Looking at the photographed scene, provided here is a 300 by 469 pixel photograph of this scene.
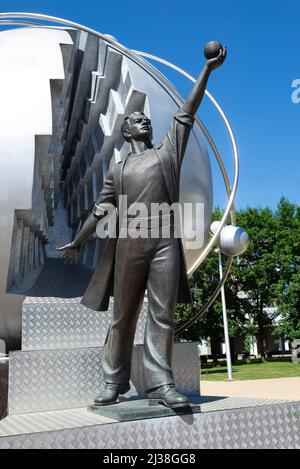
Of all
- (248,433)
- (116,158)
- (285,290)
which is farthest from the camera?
(285,290)

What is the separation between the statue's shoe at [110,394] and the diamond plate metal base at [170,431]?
16 centimetres

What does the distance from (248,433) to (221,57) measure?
3403 mm

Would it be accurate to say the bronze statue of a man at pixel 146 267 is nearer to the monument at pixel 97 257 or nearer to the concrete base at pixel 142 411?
the monument at pixel 97 257

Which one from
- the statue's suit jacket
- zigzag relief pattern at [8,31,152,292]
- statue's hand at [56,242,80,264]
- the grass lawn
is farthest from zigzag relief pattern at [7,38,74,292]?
the grass lawn

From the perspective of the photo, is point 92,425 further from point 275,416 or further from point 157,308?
point 275,416

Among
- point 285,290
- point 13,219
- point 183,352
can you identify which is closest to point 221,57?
point 13,219

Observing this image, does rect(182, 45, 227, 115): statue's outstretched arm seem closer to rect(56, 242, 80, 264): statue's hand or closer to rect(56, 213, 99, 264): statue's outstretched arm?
rect(56, 213, 99, 264): statue's outstretched arm

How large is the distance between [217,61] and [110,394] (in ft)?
10.6

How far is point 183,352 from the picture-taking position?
5.97 m

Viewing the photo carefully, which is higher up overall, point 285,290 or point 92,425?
point 285,290

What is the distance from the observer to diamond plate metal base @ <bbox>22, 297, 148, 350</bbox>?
586 centimetres

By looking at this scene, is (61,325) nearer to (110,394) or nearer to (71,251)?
(71,251)

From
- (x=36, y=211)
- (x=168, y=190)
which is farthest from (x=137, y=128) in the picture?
(x=36, y=211)
